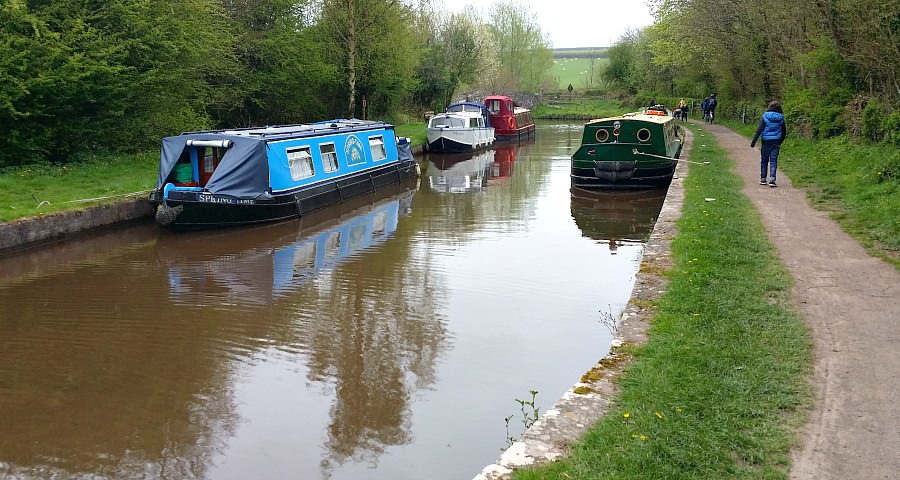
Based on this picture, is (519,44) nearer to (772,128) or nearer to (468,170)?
(468,170)

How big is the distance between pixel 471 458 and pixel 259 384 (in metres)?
1.82

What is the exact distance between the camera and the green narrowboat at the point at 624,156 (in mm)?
14602

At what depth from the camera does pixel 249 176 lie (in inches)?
456

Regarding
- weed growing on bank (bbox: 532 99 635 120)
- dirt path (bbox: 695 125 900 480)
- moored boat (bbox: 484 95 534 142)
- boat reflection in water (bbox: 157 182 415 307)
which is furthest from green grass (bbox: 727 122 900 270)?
weed growing on bank (bbox: 532 99 635 120)

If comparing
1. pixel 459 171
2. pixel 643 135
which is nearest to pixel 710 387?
pixel 643 135

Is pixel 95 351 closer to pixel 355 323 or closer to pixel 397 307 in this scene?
pixel 355 323

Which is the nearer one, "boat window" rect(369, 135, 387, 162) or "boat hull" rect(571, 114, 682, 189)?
"boat hull" rect(571, 114, 682, 189)

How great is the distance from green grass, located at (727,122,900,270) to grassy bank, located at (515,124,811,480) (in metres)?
1.64

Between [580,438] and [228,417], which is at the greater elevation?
[580,438]

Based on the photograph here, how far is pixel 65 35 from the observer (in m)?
12.5

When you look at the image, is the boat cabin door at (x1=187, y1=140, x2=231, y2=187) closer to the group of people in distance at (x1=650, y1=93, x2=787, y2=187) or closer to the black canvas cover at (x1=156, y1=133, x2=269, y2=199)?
the black canvas cover at (x1=156, y1=133, x2=269, y2=199)

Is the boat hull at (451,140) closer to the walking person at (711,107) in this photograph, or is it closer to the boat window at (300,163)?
the walking person at (711,107)

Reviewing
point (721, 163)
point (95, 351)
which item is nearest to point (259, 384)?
point (95, 351)

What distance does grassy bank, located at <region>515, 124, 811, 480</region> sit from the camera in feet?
10.5
